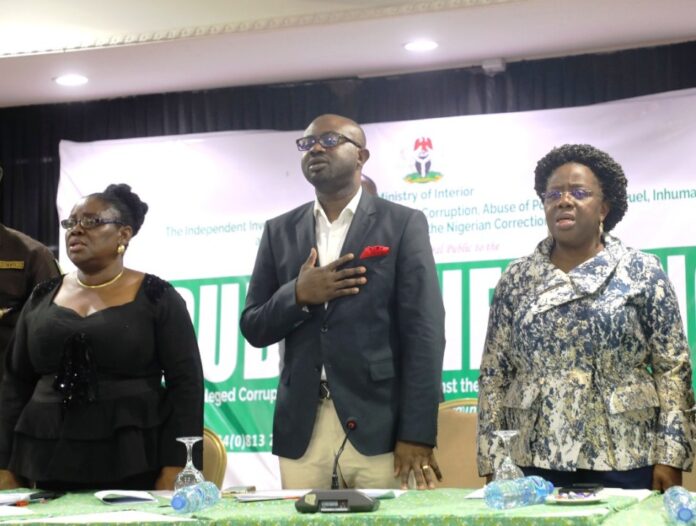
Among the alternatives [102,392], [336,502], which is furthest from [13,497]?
[336,502]

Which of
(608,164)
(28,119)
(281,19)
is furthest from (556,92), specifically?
(28,119)

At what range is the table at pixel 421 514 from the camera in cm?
225

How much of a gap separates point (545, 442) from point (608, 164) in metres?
0.89

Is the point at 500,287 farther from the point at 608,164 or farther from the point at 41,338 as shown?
the point at 41,338

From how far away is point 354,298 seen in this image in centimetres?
339

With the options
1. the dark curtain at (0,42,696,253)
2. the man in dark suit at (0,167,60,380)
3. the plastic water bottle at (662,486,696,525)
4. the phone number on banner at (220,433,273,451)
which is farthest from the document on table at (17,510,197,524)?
the dark curtain at (0,42,696,253)

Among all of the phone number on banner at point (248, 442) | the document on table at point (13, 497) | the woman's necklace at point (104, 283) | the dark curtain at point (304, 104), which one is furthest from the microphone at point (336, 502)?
the dark curtain at point (304, 104)

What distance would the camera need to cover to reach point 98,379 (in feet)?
11.7

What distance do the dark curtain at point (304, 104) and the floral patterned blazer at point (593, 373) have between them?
9.28 ft

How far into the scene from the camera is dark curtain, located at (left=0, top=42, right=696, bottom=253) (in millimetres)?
5949

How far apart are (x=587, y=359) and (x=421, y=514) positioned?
3.24ft

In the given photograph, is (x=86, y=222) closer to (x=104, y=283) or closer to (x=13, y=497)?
(x=104, y=283)

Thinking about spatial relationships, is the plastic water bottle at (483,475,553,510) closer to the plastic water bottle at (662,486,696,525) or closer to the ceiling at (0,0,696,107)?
the plastic water bottle at (662,486,696,525)

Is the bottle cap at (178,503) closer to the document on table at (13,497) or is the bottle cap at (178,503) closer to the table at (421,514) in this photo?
→ the table at (421,514)
